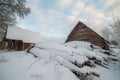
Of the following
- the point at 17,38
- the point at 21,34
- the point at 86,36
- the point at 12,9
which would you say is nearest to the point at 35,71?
the point at 86,36

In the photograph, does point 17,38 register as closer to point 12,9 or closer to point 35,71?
point 12,9

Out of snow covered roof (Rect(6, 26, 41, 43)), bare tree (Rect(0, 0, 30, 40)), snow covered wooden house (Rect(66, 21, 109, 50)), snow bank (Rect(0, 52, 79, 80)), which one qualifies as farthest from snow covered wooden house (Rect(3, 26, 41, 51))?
snow bank (Rect(0, 52, 79, 80))

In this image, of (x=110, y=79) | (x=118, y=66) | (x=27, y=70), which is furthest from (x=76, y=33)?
(x=27, y=70)

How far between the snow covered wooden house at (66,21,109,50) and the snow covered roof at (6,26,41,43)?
14226mm

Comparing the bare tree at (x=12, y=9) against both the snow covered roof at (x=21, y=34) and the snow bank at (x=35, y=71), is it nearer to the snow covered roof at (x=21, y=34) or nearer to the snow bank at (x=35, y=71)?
the snow covered roof at (x=21, y=34)

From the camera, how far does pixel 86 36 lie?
14609mm

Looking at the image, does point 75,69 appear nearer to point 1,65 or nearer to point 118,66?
point 1,65

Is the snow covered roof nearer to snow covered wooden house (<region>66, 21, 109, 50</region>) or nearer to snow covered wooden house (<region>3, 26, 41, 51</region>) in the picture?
snow covered wooden house (<region>3, 26, 41, 51</region>)

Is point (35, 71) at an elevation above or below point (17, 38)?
below

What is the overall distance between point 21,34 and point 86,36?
17877 mm

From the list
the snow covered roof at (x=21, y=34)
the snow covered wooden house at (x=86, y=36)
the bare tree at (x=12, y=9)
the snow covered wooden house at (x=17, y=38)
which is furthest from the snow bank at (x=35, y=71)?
the snow covered roof at (x=21, y=34)

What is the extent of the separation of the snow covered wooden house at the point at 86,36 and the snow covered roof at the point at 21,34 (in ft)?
46.7

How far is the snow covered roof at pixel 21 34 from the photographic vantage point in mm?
24989

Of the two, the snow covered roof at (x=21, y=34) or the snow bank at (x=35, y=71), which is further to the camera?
the snow covered roof at (x=21, y=34)
